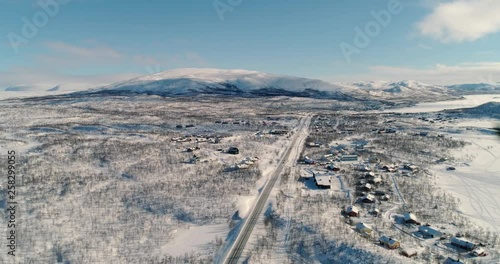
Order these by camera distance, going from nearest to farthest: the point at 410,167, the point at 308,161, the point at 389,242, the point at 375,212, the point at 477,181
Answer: the point at 389,242
the point at 375,212
the point at 477,181
the point at 410,167
the point at 308,161

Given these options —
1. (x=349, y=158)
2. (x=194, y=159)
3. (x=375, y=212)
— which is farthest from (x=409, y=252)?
(x=194, y=159)

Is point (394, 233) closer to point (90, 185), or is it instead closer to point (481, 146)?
point (90, 185)

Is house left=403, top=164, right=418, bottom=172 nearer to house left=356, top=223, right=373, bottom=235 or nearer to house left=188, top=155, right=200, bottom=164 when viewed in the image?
house left=356, top=223, right=373, bottom=235

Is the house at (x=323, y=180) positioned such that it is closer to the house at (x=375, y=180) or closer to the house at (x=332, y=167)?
the house at (x=332, y=167)

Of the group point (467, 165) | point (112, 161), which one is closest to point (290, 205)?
point (112, 161)

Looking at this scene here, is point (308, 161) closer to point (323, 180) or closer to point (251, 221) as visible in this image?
point (323, 180)

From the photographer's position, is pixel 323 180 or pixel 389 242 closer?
pixel 389 242

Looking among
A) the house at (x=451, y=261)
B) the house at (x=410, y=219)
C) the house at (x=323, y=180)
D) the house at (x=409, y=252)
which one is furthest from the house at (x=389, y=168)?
the house at (x=451, y=261)

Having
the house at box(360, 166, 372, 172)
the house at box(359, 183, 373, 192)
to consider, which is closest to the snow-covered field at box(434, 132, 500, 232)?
the house at box(360, 166, 372, 172)
